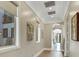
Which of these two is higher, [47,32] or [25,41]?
[47,32]

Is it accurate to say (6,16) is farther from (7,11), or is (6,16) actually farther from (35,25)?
(35,25)

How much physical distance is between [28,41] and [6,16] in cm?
118

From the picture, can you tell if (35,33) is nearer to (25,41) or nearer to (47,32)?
(25,41)

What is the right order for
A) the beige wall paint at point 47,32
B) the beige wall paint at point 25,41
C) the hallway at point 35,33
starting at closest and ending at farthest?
the hallway at point 35,33, the beige wall paint at point 47,32, the beige wall paint at point 25,41

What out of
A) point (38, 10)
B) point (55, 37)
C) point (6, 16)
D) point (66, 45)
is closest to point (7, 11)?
point (6, 16)

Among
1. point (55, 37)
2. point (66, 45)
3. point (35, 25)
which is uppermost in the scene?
point (35, 25)

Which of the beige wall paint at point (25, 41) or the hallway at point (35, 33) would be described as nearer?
the hallway at point (35, 33)

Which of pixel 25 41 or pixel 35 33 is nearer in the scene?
pixel 25 41

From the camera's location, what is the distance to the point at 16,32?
2.31m

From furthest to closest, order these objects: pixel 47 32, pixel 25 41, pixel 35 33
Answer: pixel 35 33
pixel 25 41
pixel 47 32

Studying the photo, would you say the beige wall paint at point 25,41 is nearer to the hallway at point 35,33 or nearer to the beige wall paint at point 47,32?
the hallway at point 35,33

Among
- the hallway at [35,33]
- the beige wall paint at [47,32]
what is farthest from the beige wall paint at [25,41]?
the beige wall paint at [47,32]

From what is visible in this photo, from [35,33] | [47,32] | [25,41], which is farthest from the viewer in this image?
[35,33]

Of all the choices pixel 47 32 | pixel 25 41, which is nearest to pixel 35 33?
pixel 25 41
